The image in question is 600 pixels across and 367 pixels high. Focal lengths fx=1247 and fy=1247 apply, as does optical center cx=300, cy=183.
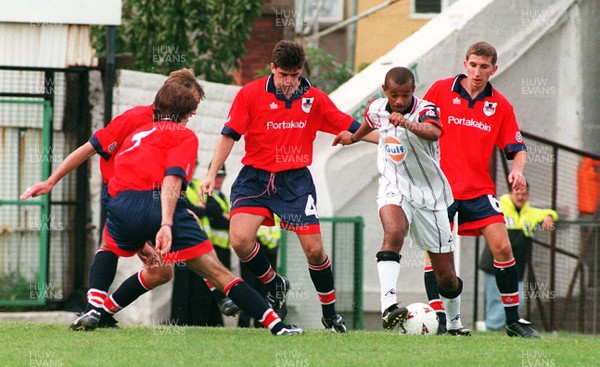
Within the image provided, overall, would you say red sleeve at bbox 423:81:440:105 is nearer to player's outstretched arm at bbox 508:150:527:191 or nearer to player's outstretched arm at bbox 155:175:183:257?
player's outstretched arm at bbox 508:150:527:191

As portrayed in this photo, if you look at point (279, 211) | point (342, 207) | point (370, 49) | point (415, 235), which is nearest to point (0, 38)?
point (342, 207)

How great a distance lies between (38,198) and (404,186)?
5.26m

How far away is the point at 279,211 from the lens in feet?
31.2

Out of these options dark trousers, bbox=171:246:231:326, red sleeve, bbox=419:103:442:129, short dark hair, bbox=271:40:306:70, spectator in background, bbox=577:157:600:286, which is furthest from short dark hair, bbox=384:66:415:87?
spectator in background, bbox=577:157:600:286

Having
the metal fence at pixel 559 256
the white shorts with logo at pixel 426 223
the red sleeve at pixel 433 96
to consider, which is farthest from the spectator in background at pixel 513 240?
the white shorts with logo at pixel 426 223

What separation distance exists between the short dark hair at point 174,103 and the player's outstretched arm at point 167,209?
1.84 feet

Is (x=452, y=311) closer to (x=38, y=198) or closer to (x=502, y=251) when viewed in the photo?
(x=502, y=251)

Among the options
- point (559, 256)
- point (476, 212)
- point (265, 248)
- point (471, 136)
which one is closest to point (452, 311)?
point (476, 212)

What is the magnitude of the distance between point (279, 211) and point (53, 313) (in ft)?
14.2

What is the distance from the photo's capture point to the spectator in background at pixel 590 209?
15039 mm

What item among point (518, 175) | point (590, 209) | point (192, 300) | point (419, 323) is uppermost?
point (518, 175)

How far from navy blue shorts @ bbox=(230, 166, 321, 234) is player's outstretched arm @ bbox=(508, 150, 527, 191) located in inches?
59.6

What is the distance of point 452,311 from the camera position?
33.0 ft

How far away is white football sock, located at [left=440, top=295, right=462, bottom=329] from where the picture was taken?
393 inches
